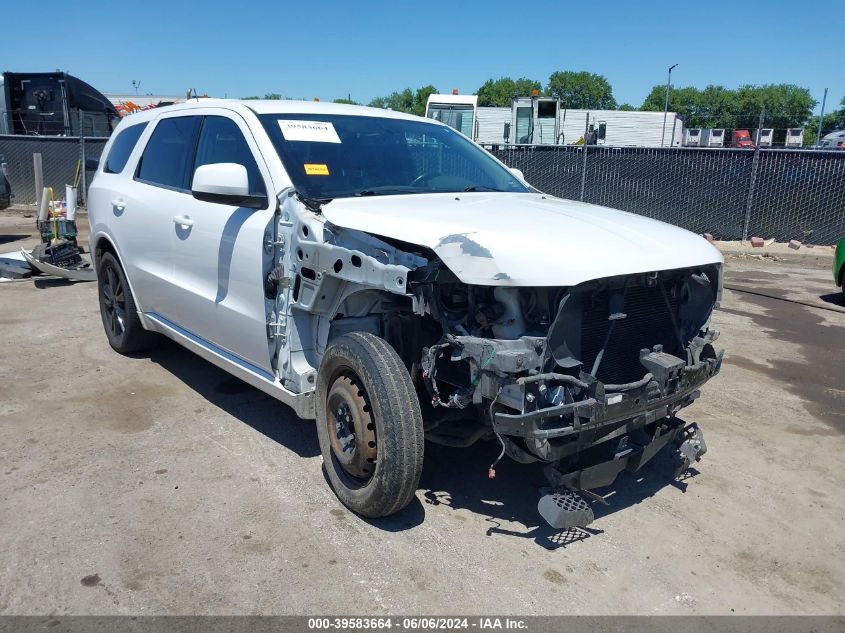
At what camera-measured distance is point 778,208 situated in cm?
1313

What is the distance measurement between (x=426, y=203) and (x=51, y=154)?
17.3 meters

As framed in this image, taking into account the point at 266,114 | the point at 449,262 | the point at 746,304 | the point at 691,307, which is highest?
the point at 266,114

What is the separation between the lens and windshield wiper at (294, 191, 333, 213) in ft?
11.6

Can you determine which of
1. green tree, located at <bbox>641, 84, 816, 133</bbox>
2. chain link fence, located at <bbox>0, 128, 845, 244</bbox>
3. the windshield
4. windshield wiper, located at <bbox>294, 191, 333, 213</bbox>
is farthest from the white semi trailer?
green tree, located at <bbox>641, 84, 816, 133</bbox>

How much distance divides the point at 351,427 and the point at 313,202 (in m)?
1.19

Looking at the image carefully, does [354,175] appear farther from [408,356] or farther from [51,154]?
[51,154]

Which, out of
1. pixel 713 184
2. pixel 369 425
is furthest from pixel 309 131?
pixel 713 184

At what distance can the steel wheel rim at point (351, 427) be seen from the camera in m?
3.30

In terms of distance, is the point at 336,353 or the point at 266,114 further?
the point at 266,114

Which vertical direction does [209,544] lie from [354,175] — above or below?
below

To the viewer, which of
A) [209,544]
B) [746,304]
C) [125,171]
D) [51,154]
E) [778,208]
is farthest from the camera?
[51,154]

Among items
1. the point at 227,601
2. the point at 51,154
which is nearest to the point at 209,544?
the point at 227,601

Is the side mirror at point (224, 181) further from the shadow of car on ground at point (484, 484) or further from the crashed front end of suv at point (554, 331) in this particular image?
the shadow of car on ground at point (484, 484)

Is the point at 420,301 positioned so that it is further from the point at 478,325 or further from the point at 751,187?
the point at 751,187
